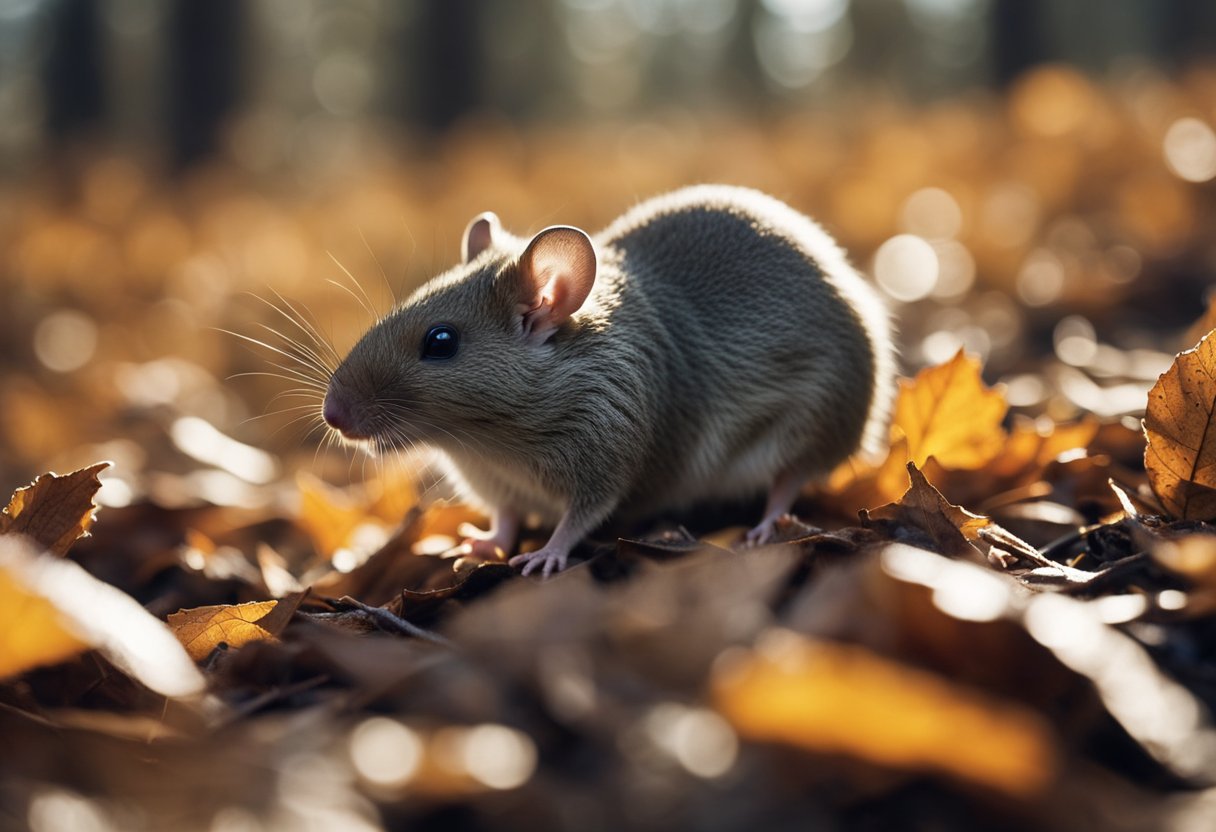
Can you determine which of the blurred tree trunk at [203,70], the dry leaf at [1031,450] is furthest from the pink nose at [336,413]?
the blurred tree trunk at [203,70]

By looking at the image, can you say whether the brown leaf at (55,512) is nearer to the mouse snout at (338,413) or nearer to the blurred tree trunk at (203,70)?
the mouse snout at (338,413)

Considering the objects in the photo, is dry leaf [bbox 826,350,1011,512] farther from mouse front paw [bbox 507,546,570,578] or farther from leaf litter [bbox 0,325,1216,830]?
mouse front paw [bbox 507,546,570,578]

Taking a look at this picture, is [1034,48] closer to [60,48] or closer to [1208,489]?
[1208,489]

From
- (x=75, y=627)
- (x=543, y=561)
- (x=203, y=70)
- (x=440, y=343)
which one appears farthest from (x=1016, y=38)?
(x=75, y=627)

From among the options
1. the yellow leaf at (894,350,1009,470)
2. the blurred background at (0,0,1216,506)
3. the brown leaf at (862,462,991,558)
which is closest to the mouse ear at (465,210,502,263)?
the blurred background at (0,0,1216,506)

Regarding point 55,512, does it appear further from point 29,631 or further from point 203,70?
point 203,70
